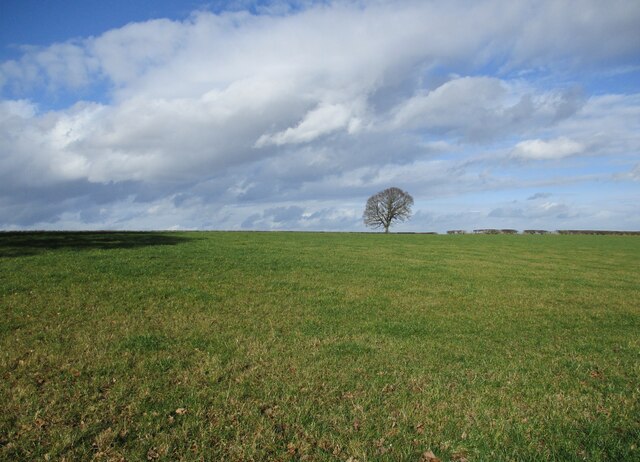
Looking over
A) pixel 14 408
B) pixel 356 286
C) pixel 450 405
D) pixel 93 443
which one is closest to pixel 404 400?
pixel 450 405

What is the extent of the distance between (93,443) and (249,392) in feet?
10.6

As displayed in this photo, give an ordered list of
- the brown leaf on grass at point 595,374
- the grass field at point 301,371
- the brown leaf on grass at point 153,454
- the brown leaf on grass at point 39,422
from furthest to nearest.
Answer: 1. the brown leaf on grass at point 595,374
2. the brown leaf on grass at point 39,422
3. the grass field at point 301,371
4. the brown leaf on grass at point 153,454

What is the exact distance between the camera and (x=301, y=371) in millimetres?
10461

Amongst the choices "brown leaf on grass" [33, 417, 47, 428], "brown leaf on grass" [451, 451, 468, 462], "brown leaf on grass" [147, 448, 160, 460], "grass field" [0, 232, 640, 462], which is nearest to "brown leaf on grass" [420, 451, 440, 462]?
"grass field" [0, 232, 640, 462]

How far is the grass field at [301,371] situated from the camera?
24.3 ft

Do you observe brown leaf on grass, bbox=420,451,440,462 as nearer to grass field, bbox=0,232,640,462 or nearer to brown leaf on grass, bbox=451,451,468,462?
grass field, bbox=0,232,640,462

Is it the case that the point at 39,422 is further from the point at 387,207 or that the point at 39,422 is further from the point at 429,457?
the point at 387,207

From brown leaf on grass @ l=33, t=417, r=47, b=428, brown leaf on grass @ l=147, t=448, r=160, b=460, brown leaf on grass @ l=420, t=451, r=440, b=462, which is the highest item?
brown leaf on grass @ l=33, t=417, r=47, b=428

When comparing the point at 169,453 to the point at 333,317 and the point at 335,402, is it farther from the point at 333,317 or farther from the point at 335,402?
the point at 333,317

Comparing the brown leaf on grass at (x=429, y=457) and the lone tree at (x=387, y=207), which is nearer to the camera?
the brown leaf on grass at (x=429, y=457)

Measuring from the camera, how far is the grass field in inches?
292

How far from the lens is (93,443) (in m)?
7.13

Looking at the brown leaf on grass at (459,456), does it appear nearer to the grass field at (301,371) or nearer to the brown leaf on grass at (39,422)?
the grass field at (301,371)

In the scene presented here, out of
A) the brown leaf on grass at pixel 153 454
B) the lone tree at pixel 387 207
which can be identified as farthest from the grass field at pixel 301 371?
the lone tree at pixel 387 207
